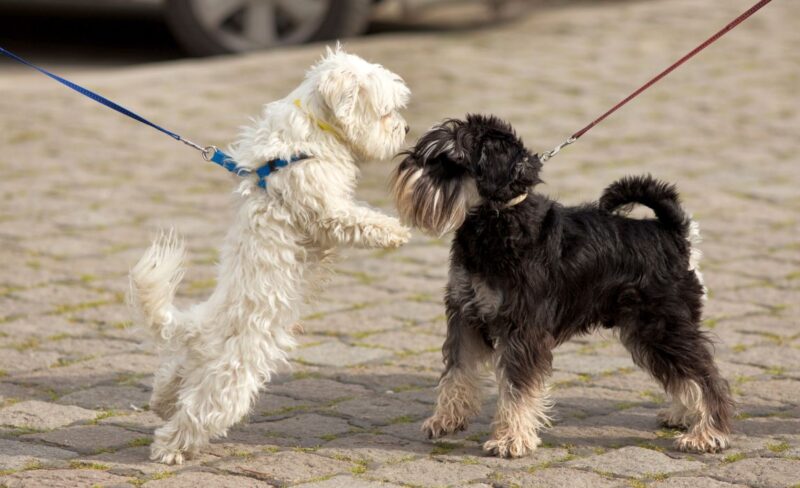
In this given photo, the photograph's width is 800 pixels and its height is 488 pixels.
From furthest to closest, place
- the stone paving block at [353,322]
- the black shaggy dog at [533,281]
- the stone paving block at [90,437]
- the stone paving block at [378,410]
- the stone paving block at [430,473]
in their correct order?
the stone paving block at [353,322] → the stone paving block at [378,410] → the stone paving block at [90,437] → the black shaggy dog at [533,281] → the stone paving block at [430,473]

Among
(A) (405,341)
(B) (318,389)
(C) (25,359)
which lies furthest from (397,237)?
(C) (25,359)

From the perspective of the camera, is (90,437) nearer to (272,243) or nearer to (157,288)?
(157,288)

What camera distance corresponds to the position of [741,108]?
1068 centimetres

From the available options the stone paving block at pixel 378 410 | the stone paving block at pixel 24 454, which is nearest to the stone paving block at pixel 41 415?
the stone paving block at pixel 24 454

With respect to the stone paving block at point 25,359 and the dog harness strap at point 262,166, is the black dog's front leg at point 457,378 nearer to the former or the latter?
the dog harness strap at point 262,166

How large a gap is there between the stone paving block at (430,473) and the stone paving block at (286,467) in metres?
0.15

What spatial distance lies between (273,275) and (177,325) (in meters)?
0.42

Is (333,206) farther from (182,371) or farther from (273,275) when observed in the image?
(182,371)

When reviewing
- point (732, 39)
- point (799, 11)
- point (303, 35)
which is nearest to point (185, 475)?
point (303, 35)

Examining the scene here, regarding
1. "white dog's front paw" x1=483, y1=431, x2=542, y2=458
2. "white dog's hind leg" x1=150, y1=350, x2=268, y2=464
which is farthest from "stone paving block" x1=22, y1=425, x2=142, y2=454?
"white dog's front paw" x1=483, y1=431, x2=542, y2=458

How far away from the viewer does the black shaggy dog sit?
15.4 feet

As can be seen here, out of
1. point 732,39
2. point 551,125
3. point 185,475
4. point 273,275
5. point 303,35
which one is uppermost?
point 732,39

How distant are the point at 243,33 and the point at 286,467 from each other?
23.8ft

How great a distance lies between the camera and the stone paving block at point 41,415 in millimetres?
5047
